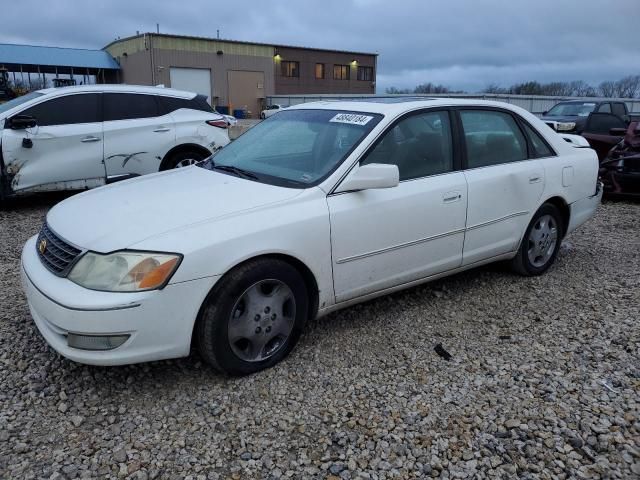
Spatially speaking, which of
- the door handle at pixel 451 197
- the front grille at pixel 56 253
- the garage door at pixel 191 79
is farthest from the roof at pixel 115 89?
the garage door at pixel 191 79

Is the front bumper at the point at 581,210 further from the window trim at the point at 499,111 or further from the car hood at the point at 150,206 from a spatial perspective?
the car hood at the point at 150,206

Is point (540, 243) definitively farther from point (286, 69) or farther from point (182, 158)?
point (286, 69)

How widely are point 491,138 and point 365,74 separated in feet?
173

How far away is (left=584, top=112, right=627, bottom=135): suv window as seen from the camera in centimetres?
1153

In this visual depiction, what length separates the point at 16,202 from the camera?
7590 millimetres

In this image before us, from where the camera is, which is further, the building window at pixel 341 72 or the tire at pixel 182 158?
the building window at pixel 341 72

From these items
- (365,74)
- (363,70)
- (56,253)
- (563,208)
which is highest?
(363,70)

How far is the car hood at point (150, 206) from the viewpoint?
2814 mm

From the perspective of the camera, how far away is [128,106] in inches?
293

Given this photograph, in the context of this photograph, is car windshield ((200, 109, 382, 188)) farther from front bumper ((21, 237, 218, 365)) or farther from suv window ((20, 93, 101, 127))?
suv window ((20, 93, 101, 127))

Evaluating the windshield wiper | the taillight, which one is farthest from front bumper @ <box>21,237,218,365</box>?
the taillight

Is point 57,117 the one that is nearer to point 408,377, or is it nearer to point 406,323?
point 406,323

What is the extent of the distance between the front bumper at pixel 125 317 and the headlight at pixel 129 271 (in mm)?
36

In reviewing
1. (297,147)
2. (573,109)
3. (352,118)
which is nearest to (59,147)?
(297,147)
